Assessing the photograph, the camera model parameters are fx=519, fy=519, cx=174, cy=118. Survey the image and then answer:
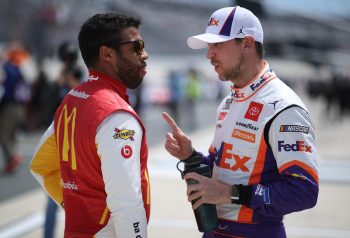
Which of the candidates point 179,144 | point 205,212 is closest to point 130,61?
point 179,144

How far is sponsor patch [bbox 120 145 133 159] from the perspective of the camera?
2.16 m

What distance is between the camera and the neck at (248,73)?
2562 millimetres

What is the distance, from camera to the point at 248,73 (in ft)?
8.43

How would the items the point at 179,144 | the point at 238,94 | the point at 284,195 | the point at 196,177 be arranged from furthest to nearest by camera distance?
the point at 179,144, the point at 238,94, the point at 196,177, the point at 284,195

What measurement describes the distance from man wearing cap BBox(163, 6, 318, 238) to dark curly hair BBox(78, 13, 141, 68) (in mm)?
395

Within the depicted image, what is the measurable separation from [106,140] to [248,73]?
82 cm

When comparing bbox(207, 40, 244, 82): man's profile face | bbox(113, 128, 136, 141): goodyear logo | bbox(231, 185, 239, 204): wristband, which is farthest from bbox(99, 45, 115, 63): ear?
bbox(231, 185, 239, 204): wristband

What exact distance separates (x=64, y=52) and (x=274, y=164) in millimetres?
3152

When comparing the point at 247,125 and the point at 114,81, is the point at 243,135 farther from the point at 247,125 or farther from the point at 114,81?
the point at 114,81

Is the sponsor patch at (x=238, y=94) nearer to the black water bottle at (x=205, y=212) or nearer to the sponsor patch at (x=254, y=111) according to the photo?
the sponsor patch at (x=254, y=111)

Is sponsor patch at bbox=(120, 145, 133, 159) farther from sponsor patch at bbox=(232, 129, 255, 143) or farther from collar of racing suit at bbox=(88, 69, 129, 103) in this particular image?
sponsor patch at bbox=(232, 129, 255, 143)

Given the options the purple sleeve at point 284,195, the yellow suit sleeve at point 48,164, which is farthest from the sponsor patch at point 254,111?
the yellow suit sleeve at point 48,164

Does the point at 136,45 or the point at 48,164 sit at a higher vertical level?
the point at 136,45

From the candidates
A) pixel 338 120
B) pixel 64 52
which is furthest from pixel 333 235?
pixel 338 120
